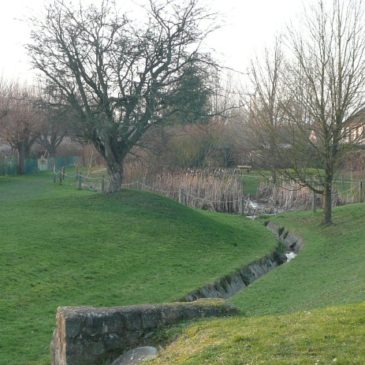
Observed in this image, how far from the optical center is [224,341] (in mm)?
6488

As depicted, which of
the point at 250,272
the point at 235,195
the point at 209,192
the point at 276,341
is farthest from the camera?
the point at 209,192

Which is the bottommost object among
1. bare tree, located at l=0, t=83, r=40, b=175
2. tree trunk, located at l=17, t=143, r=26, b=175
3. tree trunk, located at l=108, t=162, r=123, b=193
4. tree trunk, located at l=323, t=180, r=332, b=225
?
tree trunk, located at l=323, t=180, r=332, b=225

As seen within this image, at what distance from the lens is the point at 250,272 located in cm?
1842

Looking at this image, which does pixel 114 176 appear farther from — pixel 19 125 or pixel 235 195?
pixel 19 125

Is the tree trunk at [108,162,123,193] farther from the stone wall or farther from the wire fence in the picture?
the stone wall

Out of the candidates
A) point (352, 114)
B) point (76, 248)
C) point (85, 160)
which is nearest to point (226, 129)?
point (85, 160)

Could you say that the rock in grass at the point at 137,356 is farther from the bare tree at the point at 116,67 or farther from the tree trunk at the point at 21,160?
the tree trunk at the point at 21,160

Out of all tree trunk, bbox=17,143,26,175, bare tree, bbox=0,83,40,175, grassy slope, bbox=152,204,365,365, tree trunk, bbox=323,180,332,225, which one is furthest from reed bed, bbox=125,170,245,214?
tree trunk, bbox=17,143,26,175

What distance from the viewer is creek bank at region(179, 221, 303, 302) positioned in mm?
15289

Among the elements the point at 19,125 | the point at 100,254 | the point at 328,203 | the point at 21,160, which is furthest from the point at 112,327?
the point at 21,160

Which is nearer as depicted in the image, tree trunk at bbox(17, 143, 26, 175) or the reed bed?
the reed bed

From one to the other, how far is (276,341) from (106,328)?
2.46 metres

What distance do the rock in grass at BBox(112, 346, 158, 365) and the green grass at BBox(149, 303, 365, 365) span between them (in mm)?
235

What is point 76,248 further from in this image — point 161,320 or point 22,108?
point 22,108
